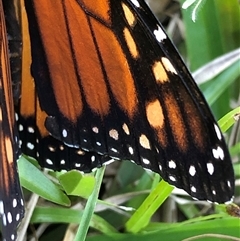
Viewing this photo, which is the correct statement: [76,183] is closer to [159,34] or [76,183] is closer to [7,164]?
[7,164]

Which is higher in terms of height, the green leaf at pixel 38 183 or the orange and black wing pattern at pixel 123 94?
the orange and black wing pattern at pixel 123 94

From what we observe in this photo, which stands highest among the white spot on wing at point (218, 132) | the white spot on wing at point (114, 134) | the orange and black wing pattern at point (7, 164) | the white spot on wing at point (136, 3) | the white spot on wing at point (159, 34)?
the white spot on wing at point (136, 3)

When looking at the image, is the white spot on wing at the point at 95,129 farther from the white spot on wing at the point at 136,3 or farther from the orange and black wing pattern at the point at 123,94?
the white spot on wing at the point at 136,3

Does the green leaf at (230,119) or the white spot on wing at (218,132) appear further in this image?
the green leaf at (230,119)

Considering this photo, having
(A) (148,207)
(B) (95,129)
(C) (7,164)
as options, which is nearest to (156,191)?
(A) (148,207)

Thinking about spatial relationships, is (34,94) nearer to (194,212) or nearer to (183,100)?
(183,100)

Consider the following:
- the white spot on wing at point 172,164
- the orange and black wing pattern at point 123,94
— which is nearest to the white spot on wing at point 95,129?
the orange and black wing pattern at point 123,94
